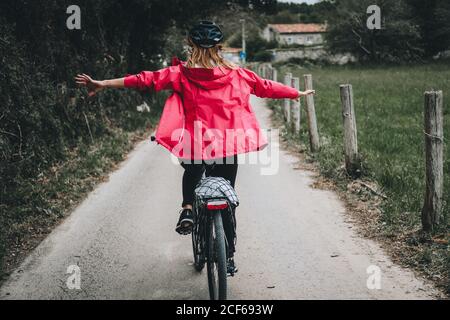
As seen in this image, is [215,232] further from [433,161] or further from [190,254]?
[433,161]

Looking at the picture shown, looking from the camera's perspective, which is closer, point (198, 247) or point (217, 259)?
point (217, 259)

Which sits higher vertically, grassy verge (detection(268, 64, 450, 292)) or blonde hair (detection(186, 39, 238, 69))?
blonde hair (detection(186, 39, 238, 69))

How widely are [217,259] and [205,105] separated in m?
1.15

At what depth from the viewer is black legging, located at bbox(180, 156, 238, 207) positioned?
4203mm

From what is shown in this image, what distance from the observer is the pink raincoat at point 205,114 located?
3980mm

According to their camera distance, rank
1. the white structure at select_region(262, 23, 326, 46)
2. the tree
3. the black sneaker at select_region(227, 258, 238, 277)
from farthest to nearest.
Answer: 1. the white structure at select_region(262, 23, 326, 46)
2. the tree
3. the black sneaker at select_region(227, 258, 238, 277)

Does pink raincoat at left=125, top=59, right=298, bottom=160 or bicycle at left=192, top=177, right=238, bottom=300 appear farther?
pink raincoat at left=125, top=59, right=298, bottom=160

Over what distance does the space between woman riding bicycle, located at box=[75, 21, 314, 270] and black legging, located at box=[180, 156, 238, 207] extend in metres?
0.08

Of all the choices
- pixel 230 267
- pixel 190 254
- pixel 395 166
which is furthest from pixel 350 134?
pixel 230 267

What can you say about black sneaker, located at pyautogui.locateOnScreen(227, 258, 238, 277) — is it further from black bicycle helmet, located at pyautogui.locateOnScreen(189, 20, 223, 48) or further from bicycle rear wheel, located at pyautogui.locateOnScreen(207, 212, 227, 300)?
black bicycle helmet, located at pyautogui.locateOnScreen(189, 20, 223, 48)

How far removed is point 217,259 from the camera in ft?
12.4

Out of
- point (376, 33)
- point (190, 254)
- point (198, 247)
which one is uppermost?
point (376, 33)

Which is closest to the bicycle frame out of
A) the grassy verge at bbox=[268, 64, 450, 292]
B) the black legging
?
the black legging
